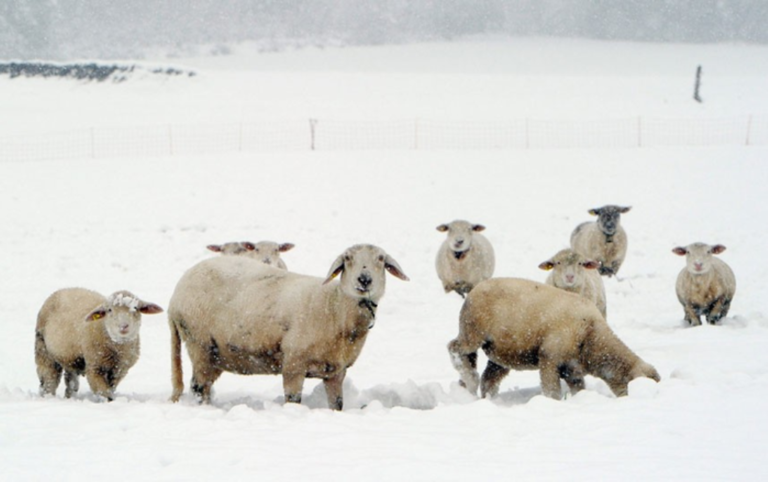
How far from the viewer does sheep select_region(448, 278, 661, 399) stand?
7965 mm

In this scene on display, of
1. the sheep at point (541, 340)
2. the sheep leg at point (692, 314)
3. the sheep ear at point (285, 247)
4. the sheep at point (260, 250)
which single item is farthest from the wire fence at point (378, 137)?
the sheep at point (541, 340)

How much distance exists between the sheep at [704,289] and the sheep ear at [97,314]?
8.27 metres

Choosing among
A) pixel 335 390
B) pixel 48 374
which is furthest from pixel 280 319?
pixel 48 374

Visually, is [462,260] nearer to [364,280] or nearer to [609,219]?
[609,219]

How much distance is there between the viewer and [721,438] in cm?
582

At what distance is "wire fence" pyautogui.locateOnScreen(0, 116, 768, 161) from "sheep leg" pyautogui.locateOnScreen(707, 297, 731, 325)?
20.1m

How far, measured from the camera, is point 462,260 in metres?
14.9

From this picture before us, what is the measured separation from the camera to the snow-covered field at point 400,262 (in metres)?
5.72

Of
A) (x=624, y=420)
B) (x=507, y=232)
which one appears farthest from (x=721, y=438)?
(x=507, y=232)

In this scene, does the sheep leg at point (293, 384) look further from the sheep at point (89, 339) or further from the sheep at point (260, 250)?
the sheep at point (260, 250)

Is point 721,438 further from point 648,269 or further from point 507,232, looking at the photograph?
point 507,232

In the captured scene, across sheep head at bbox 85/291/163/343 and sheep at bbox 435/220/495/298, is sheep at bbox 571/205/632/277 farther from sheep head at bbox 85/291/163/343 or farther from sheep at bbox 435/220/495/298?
sheep head at bbox 85/291/163/343

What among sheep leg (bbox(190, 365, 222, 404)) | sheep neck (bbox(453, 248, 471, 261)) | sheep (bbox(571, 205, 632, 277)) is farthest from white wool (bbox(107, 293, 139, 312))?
sheep (bbox(571, 205, 632, 277))

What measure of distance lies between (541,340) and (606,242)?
27.6ft
